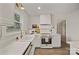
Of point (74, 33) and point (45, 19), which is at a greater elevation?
point (45, 19)

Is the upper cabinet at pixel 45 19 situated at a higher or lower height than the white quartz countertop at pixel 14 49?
higher

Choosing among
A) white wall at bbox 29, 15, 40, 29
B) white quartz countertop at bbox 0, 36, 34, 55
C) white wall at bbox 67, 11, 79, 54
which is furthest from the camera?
white wall at bbox 29, 15, 40, 29

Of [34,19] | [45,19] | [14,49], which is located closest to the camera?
[14,49]

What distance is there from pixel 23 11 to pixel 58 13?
613 mm

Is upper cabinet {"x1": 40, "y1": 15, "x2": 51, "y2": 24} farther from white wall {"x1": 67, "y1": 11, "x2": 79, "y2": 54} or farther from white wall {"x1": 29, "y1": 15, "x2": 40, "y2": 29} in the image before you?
white wall {"x1": 67, "y1": 11, "x2": 79, "y2": 54}

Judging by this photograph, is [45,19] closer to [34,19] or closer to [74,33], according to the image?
[34,19]

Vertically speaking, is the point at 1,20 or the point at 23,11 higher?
the point at 23,11

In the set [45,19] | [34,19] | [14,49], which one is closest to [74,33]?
[45,19]

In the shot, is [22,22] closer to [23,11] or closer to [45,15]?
[23,11]

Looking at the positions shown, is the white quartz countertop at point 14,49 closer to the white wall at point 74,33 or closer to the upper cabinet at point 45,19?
the upper cabinet at point 45,19

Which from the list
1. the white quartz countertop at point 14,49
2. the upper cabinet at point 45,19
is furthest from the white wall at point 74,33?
the white quartz countertop at point 14,49

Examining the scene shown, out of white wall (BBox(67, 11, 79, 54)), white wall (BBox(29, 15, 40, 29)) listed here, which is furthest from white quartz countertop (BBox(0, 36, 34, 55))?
white wall (BBox(67, 11, 79, 54))

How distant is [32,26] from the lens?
7.57ft

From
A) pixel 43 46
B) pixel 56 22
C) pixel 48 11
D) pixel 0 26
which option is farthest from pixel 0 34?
pixel 43 46
